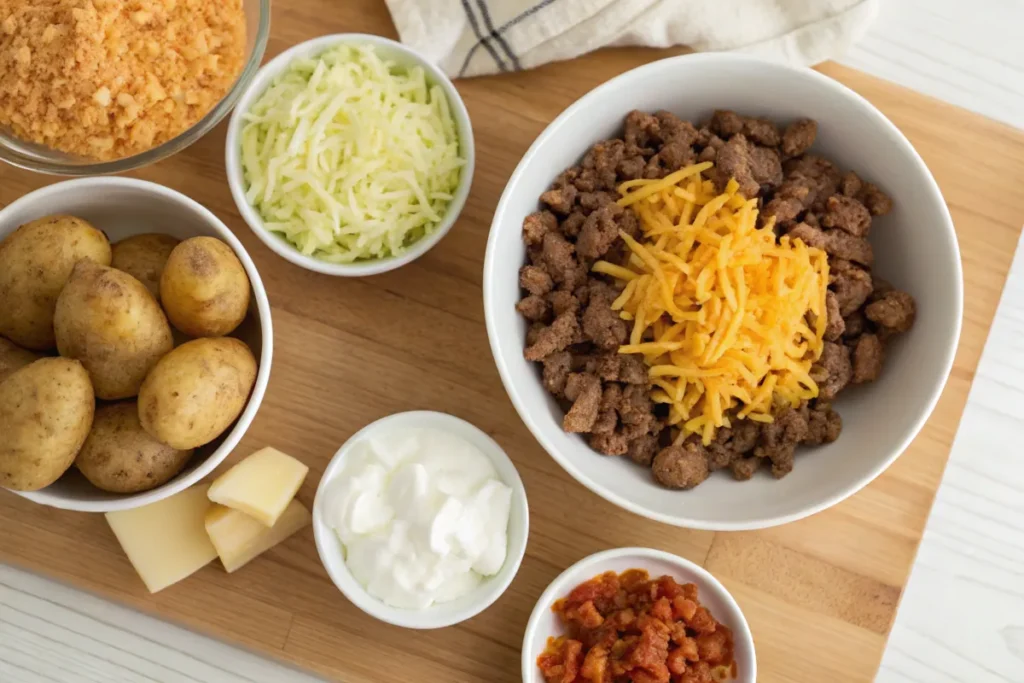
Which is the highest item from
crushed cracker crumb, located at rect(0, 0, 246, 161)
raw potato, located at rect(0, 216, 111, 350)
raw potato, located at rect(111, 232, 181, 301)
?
crushed cracker crumb, located at rect(0, 0, 246, 161)

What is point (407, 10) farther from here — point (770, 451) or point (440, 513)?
point (770, 451)

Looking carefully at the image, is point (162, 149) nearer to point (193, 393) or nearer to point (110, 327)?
point (110, 327)

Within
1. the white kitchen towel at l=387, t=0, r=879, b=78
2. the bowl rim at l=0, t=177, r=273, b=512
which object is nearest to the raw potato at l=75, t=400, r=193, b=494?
the bowl rim at l=0, t=177, r=273, b=512

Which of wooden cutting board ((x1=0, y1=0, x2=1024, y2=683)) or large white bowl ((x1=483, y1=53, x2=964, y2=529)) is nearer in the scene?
large white bowl ((x1=483, y1=53, x2=964, y2=529))

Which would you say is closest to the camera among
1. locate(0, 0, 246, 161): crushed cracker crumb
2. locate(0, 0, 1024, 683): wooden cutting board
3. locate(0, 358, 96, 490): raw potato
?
locate(0, 358, 96, 490): raw potato

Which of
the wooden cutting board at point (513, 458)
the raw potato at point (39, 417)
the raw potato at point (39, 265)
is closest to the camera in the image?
the raw potato at point (39, 417)

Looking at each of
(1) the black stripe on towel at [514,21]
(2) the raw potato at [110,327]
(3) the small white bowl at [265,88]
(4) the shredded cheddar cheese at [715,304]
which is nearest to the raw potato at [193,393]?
(2) the raw potato at [110,327]

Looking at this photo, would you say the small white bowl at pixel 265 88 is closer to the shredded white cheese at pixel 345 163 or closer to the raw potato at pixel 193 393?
the shredded white cheese at pixel 345 163

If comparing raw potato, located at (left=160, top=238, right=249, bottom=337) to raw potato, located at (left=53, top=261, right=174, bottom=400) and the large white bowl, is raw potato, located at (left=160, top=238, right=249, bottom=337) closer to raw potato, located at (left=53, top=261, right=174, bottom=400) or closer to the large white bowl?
raw potato, located at (left=53, top=261, right=174, bottom=400)
